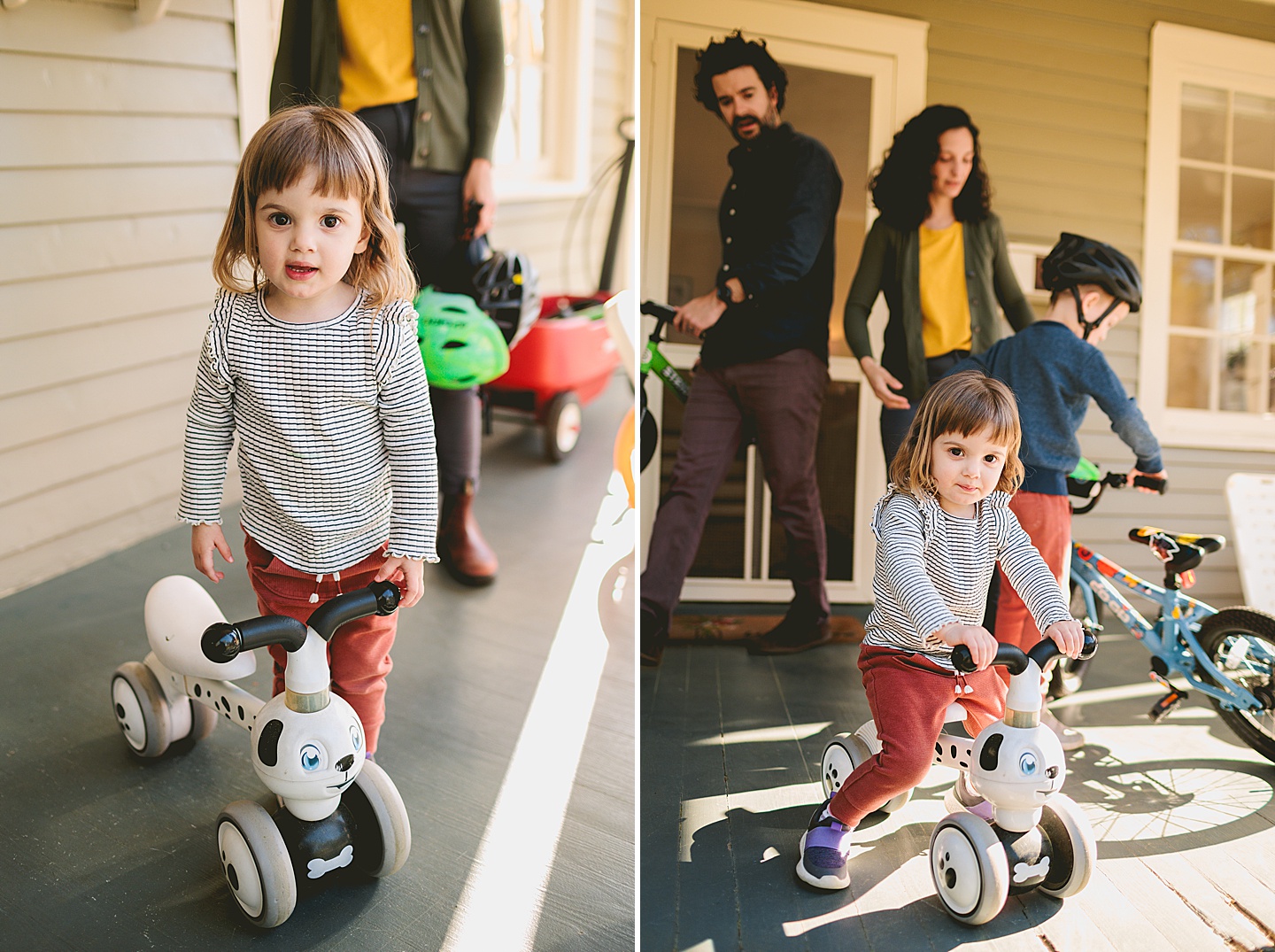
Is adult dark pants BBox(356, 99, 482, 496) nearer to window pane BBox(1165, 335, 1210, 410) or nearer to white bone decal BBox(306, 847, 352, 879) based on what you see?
white bone decal BBox(306, 847, 352, 879)

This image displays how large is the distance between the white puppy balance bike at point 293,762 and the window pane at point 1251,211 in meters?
1.64

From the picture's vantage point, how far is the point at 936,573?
147 centimetres

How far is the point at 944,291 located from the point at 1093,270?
0.87ft

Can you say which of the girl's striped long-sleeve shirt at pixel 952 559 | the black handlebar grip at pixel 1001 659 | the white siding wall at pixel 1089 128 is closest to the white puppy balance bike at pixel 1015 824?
the black handlebar grip at pixel 1001 659

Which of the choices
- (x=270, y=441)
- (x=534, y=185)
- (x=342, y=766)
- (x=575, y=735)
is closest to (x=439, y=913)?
A: (x=342, y=766)

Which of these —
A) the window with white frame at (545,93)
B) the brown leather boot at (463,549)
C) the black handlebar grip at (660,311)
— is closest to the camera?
the black handlebar grip at (660,311)

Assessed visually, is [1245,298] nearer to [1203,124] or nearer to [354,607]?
[1203,124]

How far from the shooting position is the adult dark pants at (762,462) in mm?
2076

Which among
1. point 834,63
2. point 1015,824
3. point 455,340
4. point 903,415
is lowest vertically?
point 1015,824

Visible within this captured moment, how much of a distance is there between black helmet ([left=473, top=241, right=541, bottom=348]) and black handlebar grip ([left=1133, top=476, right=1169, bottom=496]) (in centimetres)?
123

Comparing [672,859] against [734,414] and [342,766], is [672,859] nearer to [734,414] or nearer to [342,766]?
[342,766]

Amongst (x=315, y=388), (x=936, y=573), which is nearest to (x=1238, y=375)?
(x=936, y=573)

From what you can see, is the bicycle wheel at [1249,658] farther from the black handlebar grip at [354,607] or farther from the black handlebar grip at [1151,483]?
the black handlebar grip at [354,607]

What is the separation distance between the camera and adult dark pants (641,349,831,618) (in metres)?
2.08
